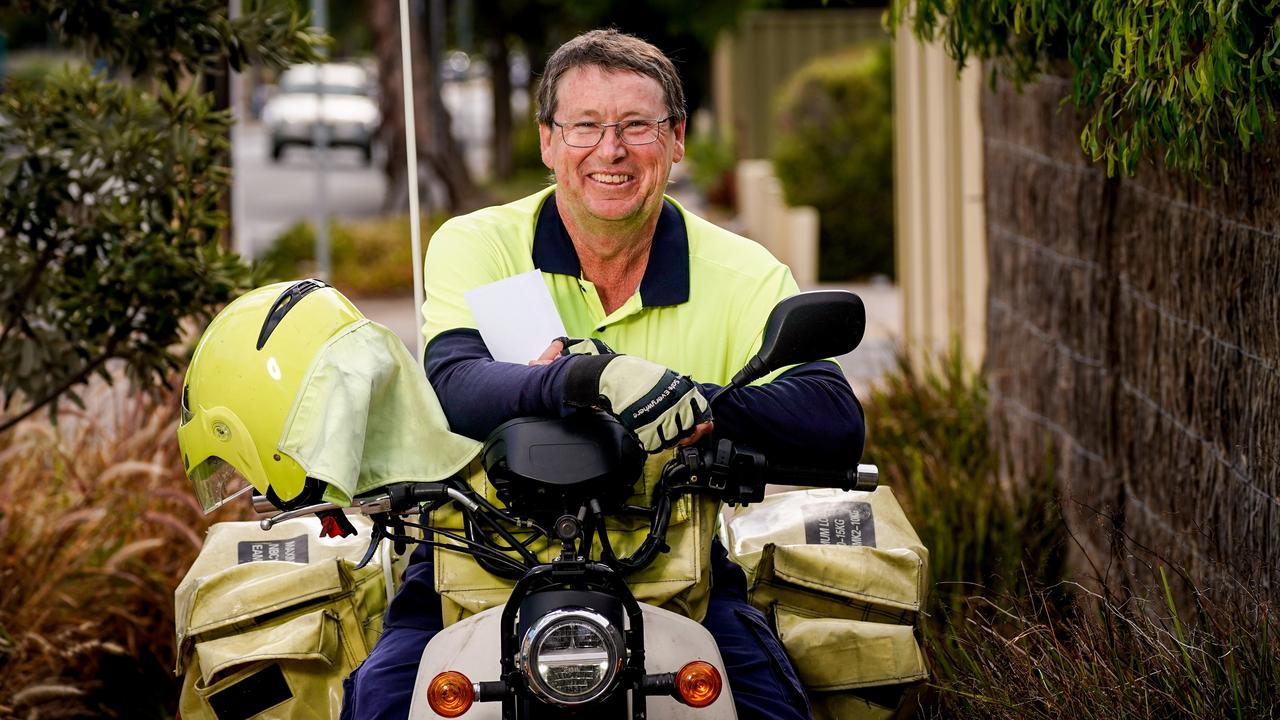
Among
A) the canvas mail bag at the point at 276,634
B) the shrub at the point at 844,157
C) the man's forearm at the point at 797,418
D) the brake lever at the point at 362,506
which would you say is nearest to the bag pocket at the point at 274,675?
the canvas mail bag at the point at 276,634

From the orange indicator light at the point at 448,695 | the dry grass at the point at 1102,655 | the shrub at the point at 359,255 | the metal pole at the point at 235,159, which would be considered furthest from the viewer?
the shrub at the point at 359,255

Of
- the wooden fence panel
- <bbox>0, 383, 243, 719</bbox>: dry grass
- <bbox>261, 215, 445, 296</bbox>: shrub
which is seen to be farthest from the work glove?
<bbox>261, 215, 445, 296</bbox>: shrub

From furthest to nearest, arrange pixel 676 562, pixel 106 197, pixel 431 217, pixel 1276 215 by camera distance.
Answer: pixel 431 217
pixel 106 197
pixel 1276 215
pixel 676 562

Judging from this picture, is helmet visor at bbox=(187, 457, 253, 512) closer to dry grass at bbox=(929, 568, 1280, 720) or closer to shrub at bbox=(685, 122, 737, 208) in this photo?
dry grass at bbox=(929, 568, 1280, 720)

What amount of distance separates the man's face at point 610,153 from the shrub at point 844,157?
13.5 metres

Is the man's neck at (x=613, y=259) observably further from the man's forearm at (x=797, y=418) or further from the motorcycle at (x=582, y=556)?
the motorcycle at (x=582, y=556)

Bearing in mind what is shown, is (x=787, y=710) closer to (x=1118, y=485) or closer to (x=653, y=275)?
(x=653, y=275)

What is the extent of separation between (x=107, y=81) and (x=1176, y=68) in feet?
11.7

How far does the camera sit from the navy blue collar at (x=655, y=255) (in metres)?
3.63

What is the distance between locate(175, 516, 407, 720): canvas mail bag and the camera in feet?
11.9

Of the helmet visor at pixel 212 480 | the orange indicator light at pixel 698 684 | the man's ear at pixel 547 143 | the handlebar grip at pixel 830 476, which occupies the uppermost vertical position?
the man's ear at pixel 547 143

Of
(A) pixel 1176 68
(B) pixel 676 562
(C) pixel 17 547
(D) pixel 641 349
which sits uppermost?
(A) pixel 1176 68

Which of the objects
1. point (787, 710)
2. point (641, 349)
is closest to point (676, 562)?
point (787, 710)

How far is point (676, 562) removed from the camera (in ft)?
10.3
